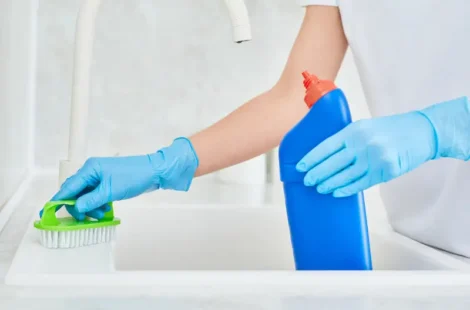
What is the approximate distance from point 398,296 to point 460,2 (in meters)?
0.55

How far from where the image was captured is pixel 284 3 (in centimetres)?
196

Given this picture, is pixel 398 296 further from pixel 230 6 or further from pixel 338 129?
pixel 230 6

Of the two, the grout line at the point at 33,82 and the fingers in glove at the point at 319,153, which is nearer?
the fingers in glove at the point at 319,153

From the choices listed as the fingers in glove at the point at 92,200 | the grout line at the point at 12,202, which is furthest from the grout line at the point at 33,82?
the fingers in glove at the point at 92,200

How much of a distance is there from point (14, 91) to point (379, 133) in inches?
34.1

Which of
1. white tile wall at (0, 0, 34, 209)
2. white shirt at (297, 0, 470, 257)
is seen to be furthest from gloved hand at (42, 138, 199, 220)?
white shirt at (297, 0, 470, 257)

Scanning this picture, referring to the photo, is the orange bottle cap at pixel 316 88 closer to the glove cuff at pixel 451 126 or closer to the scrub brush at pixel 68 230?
the glove cuff at pixel 451 126

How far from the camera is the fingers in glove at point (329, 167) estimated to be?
2.59ft

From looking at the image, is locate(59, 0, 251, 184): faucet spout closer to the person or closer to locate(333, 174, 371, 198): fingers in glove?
the person

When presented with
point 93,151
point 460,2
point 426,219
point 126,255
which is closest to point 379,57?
point 460,2

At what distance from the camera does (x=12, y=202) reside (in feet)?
4.09

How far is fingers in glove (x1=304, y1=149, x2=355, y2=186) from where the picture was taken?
79 cm

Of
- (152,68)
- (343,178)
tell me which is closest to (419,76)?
(343,178)

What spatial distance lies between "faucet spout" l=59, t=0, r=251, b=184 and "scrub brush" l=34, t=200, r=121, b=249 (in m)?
0.10
